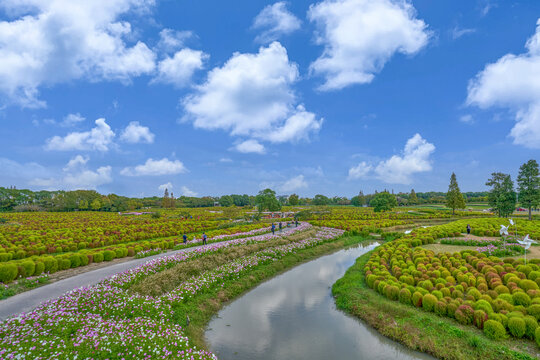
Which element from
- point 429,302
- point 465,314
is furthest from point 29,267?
point 465,314

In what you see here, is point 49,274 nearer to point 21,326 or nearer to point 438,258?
point 21,326

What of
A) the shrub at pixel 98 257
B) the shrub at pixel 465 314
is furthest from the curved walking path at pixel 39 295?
the shrub at pixel 465 314

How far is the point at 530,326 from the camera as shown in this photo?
32.2ft

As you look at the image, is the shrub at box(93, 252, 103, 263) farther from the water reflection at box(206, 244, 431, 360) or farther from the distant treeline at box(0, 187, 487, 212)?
the distant treeline at box(0, 187, 487, 212)

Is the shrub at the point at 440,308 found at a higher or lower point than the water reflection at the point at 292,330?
higher

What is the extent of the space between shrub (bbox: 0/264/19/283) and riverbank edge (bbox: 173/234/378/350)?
11.6 metres

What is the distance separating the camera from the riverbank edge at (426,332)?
9.19 metres

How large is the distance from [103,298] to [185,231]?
90.9 ft

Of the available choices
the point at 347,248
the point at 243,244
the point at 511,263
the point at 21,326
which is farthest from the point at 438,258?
the point at 21,326

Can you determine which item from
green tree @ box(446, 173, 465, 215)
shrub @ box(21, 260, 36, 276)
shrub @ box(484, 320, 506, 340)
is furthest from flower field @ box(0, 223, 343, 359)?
green tree @ box(446, 173, 465, 215)

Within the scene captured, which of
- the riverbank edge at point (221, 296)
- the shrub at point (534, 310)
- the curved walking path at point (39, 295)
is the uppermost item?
the curved walking path at point (39, 295)

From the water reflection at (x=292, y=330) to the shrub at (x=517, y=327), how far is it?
3690 millimetres

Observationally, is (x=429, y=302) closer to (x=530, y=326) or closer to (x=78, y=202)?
(x=530, y=326)

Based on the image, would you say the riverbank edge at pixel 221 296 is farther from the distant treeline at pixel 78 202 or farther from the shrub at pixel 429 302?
the distant treeline at pixel 78 202
